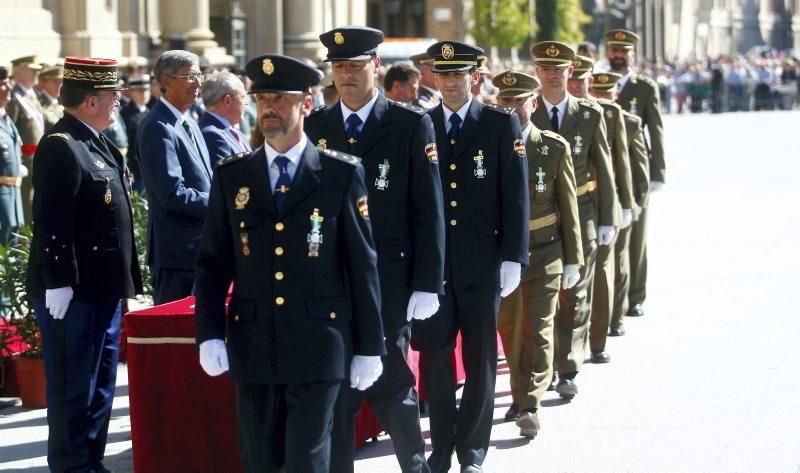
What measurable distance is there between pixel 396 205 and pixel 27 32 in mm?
12477

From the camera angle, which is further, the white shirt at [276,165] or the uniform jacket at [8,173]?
the uniform jacket at [8,173]

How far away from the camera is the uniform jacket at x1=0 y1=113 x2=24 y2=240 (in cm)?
1266

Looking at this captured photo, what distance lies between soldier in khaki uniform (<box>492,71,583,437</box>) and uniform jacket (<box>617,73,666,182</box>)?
13.0 ft

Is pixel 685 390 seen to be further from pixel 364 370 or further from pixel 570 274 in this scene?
pixel 364 370

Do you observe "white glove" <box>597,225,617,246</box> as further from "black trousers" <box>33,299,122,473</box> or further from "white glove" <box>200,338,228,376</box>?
"white glove" <box>200,338,228,376</box>

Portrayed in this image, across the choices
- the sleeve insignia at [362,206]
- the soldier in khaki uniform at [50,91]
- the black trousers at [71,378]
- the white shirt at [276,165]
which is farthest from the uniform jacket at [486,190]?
the soldier in khaki uniform at [50,91]

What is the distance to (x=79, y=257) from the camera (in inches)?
298

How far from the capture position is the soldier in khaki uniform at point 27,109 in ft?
47.2

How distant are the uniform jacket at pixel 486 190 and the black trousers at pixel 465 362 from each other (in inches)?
5.5

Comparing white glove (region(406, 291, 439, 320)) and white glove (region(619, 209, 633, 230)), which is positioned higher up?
white glove (region(406, 291, 439, 320))

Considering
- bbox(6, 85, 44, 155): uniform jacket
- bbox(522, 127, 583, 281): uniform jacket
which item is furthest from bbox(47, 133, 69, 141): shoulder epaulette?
bbox(6, 85, 44, 155): uniform jacket

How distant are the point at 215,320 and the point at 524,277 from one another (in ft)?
10.3

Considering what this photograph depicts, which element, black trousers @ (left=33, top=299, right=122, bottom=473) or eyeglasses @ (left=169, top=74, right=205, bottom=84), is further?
eyeglasses @ (left=169, top=74, right=205, bottom=84)

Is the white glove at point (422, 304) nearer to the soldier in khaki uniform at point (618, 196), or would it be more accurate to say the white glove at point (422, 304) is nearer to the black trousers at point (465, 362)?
the black trousers at point (465, 362)
